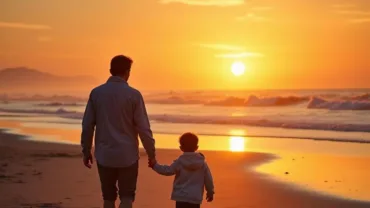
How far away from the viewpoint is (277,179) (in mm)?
11070

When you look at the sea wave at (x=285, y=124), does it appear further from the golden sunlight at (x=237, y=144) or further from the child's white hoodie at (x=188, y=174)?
the child's white hoodie at (x=188, y=174)

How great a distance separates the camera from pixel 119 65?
5.54m

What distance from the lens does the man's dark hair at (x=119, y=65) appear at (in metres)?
5.53

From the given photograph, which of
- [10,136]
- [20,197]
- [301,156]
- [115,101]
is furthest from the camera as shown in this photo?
[10,136]

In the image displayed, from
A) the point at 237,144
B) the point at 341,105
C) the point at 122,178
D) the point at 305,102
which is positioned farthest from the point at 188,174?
the point at 305,102

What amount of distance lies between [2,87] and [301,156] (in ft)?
513

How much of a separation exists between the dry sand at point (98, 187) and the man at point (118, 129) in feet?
8.89

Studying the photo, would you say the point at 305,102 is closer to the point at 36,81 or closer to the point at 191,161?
the point at 191,161

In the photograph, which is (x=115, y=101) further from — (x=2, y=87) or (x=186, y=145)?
(x=2, y=87)

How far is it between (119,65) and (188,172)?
1134 millimetres

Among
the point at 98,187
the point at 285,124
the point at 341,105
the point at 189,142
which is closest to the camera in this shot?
the point at 189,142

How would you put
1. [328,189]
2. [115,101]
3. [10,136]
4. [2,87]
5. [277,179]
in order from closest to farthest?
[115,101]
[328,189]
[277,179]
[10,136]
[2,87]

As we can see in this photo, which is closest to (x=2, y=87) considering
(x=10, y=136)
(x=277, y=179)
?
(x=10, y=136)

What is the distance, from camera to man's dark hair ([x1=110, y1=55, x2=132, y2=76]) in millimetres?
5530
